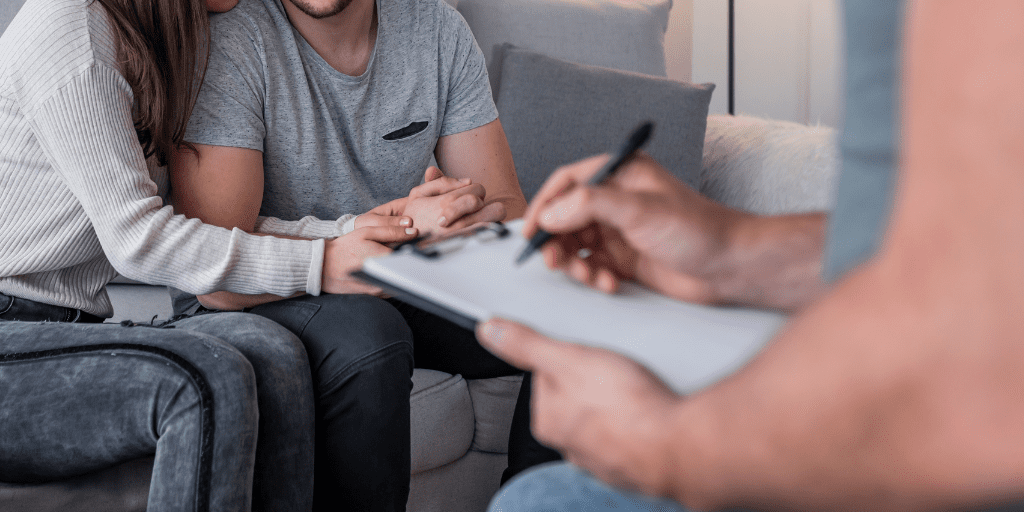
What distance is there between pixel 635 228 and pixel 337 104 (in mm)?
829

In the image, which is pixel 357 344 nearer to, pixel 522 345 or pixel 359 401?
pixel 359 401

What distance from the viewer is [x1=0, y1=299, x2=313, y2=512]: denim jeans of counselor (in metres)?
0.68

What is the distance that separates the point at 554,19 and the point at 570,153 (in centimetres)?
44

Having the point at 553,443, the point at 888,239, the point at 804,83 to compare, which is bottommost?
the point at 804,83

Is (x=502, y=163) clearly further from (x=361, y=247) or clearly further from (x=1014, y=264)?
(x=1014, y=264)

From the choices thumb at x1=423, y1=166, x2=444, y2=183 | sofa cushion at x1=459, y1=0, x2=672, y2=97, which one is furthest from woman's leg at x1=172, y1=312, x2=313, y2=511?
Result: sofa cushion at x1=459, y1=0, x2=672, y2=97

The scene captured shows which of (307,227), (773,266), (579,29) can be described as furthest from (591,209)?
(579,29)

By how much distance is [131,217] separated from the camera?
0.83 meters

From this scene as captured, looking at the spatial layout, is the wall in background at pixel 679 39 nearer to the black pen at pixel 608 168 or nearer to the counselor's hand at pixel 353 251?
the counselor's hand at pixel 353 251

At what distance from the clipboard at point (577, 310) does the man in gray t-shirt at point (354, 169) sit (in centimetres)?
43

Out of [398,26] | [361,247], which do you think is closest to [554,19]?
[398,26]

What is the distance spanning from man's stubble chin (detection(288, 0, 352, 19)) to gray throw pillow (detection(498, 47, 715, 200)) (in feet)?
1.74

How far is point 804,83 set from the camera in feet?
9.12

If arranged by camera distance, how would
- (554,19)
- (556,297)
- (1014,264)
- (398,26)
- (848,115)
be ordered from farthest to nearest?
(554,19) → (398,26) → (556,297) → (848,115) → (1014,264)
